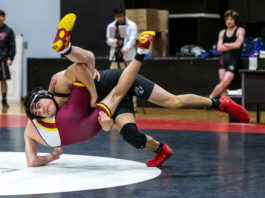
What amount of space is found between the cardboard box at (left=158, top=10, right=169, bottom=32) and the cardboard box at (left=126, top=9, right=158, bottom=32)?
0.33ft

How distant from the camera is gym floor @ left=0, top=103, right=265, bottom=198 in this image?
3.63 m

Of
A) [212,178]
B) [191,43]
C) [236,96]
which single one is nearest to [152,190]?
[212,178]

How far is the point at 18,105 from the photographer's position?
978cm

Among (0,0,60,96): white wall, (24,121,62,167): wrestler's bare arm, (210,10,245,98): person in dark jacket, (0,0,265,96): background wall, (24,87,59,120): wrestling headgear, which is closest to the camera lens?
(24,87,59,120): wrestling headgear

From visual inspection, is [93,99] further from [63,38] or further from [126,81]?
[63,38]

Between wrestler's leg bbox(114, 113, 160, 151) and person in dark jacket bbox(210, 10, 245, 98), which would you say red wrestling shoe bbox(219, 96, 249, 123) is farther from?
person in dark jacket bbox(210, 10, 245, 98)

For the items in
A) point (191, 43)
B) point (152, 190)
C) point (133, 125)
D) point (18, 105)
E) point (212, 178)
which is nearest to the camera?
point (152, 190)

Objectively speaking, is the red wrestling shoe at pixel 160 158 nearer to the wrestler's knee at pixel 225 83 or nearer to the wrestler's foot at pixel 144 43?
the wrestler's foot at pixel 144 43

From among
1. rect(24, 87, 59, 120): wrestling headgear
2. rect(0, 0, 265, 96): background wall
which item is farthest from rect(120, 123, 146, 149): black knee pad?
rect(0, 0, 265, 96): background wall

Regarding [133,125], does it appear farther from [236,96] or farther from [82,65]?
[236,96]

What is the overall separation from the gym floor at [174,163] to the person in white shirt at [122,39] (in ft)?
4.97

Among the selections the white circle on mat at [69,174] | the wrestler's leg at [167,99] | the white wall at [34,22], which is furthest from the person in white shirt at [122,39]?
the wrestler's leg at [167,99]

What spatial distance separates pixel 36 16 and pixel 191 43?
2.62 metres

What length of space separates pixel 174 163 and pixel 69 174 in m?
0.86
